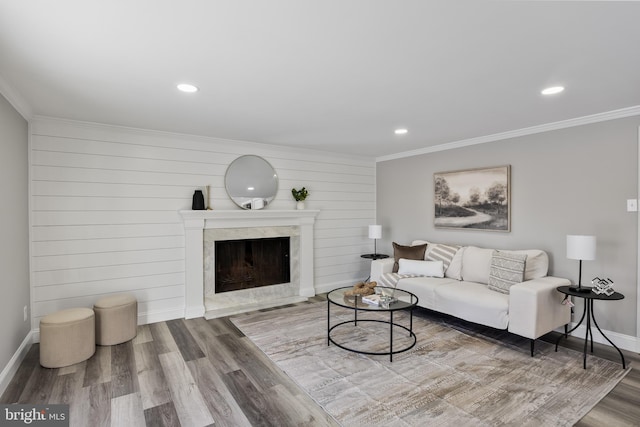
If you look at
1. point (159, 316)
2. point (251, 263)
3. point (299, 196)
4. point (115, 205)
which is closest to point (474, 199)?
point (299, 196)

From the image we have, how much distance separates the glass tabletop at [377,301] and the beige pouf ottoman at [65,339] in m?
2.26

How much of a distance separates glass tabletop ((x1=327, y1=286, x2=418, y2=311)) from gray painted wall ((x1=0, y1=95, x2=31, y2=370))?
8.89 ft

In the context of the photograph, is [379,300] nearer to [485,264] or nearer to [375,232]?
[485,264]

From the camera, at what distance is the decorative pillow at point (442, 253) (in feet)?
14.5

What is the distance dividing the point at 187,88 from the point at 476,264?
3.66m

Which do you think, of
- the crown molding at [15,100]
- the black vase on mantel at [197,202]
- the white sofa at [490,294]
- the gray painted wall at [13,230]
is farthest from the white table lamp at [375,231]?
the crown molding at [15,100]

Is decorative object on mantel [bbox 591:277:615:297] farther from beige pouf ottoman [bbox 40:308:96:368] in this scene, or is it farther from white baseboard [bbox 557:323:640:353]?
beige pouf ottoman [bbox 40:308:96:368]

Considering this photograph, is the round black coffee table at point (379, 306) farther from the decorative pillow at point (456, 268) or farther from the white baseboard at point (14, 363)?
the white baseboard at point (14, 363)

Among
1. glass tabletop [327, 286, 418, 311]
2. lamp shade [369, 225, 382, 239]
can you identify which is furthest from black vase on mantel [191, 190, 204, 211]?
lamp shade [369, 225, 382, 239]

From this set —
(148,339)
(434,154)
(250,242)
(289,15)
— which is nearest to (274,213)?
(250,242)

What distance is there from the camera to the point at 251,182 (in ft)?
15.4

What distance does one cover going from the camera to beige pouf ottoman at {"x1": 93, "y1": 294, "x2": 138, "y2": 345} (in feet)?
10.9

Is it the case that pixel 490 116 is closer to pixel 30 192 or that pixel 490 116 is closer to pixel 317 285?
pixel 317 285

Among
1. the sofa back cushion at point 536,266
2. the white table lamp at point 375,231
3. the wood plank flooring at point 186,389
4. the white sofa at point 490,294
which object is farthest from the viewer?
the white table lamp at point 375,231
